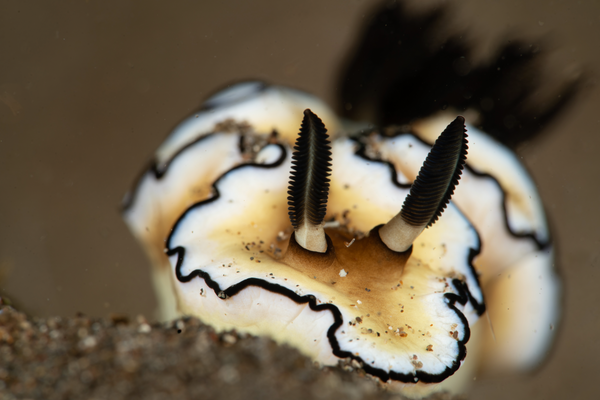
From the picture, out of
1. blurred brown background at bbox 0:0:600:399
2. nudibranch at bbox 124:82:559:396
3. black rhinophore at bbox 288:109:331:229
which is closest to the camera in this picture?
black rhinophore at bbox 288:109:331:229

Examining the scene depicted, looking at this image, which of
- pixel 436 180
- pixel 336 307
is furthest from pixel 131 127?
pixel 436 180

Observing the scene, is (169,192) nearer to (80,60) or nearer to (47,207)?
(47,207)

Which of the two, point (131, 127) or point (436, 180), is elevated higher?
point (436, 180)

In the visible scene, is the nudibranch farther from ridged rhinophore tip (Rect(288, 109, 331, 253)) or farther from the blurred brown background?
the blurred brown background

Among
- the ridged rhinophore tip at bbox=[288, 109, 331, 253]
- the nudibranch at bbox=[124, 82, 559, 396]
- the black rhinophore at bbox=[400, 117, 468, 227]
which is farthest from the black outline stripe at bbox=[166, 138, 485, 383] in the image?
the black rhinophore at bbox=[400, 117, 468, 227]

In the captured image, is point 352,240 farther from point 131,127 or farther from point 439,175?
point 131,127

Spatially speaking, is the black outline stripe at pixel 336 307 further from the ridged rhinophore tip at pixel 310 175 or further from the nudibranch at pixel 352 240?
the ridged rhinophore tip at pixel 310 175
